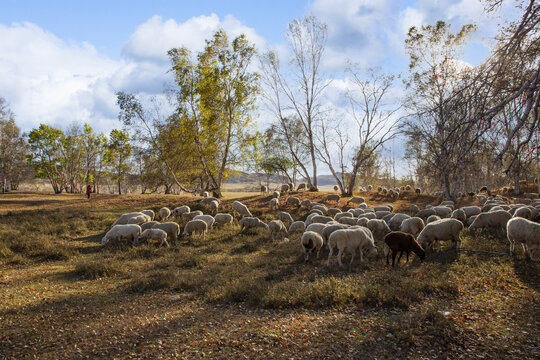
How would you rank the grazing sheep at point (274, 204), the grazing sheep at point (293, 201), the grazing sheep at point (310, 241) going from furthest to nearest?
the grazing sheep at point (293, 201)
the grazing sheep at point (274, 204)
the grazing sheep at point (310, 241)

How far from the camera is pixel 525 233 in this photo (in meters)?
9.33

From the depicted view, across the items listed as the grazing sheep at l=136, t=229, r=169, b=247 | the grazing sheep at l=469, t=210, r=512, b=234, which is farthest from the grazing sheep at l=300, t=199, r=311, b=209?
the grazing sheep at l=136, t=229, r=169, b=247

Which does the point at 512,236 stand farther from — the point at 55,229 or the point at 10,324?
the point at 55,229

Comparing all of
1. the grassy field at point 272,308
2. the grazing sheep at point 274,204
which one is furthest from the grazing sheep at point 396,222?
the grazing sheep at point 274,204

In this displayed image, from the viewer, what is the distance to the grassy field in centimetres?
532

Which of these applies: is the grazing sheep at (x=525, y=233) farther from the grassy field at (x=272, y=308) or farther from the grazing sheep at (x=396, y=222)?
the grazing sheep at (x=396, y=222)

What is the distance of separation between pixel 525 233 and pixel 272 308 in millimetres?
7805

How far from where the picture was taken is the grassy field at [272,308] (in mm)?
5324

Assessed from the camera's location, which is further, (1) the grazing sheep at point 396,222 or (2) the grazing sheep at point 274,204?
(2) the grazing sheep at point 274,204

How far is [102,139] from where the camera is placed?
5422cm

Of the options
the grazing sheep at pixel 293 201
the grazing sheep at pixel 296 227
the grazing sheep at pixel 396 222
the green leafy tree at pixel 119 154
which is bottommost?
the grazing sheep at pixel 296 227

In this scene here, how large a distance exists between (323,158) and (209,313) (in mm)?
30007

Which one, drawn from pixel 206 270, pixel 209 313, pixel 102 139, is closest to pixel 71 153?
pixel 102 139

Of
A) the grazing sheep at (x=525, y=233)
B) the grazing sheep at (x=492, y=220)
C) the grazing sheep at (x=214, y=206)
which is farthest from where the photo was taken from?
the grazing sheep at (x=214, y=206)
